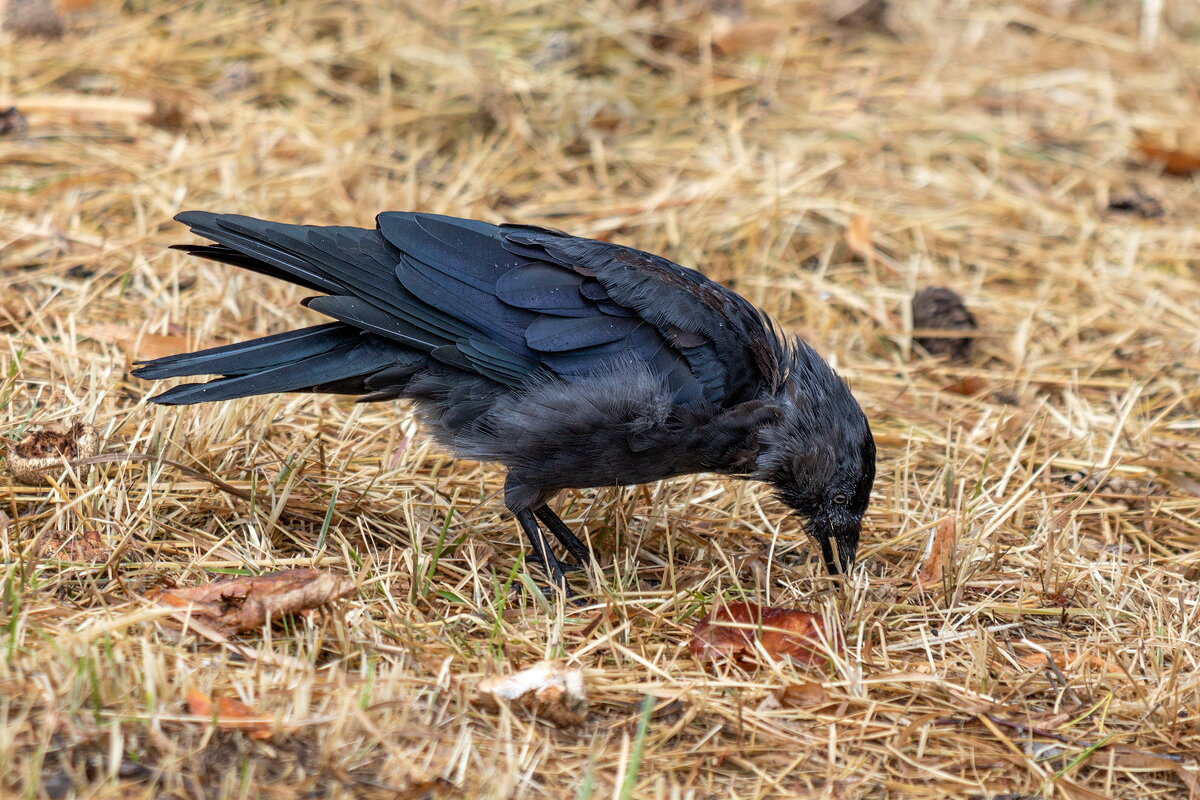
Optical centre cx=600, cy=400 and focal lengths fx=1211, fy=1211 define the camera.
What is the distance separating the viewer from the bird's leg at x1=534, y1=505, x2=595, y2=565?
12.9ft

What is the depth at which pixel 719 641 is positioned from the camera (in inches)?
125

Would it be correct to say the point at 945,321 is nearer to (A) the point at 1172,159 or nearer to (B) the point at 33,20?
(A) the point at 1172,159

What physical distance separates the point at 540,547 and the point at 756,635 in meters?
0.89

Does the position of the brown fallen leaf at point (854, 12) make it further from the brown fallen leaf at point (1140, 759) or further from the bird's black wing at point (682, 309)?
the brown fallen leaf at point (1140, 759)

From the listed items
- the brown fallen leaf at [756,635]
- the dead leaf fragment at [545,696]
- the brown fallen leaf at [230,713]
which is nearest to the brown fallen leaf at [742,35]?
the brown fallen leaf at [756,635]

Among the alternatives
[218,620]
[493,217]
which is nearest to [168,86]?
[493,217]

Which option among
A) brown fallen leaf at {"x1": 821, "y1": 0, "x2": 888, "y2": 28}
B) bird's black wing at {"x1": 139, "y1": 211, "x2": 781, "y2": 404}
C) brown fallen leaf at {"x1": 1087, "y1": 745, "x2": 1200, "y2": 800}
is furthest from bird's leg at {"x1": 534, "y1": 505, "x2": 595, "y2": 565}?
brown fallen leaf at {"x1": 821, "y1": 0, "x2": 888, "y2": 28}

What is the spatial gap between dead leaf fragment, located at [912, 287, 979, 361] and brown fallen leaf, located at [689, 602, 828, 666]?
231 centimetres

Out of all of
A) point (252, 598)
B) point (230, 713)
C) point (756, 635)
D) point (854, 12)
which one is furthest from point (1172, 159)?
point (230, 713)

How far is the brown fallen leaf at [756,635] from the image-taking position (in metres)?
3.13

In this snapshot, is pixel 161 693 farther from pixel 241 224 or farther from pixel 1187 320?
pixel 1187 320

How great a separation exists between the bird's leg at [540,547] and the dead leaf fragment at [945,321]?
7.45 ft

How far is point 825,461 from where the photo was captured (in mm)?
3828

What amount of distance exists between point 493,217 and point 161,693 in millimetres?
3703
